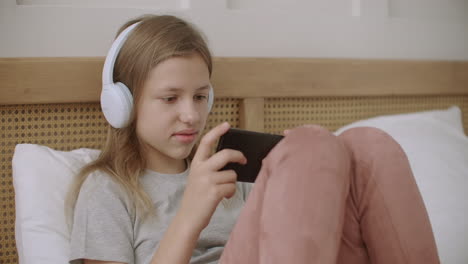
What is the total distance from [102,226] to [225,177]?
0.93ft

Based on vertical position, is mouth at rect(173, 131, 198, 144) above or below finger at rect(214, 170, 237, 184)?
above

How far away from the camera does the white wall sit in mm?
1303

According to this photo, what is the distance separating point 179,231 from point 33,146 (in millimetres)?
528

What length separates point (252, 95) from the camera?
1489 millimetres

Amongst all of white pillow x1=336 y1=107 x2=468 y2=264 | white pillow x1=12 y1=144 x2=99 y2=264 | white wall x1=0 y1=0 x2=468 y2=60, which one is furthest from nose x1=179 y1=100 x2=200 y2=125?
white pillow x1=336 y1=107 x2=468 y2=264

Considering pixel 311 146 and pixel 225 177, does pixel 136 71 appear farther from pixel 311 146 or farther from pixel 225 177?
pixel 311 146

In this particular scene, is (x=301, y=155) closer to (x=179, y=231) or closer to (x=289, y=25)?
(x=179, y=231)

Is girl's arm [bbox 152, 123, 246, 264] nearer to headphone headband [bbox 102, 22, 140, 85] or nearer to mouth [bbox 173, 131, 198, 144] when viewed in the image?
mouth [bbox 173, 131, 198, 144]

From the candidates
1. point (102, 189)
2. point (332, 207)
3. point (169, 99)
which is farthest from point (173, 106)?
point (332, 207)

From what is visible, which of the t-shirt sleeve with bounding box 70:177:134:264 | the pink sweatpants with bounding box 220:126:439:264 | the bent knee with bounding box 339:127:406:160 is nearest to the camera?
the pink sweatpants with bounding box 220:126:439:264

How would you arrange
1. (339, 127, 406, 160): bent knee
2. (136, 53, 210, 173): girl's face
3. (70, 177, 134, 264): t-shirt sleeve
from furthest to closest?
(136, 53, 210, 173): girl's face, (70, 177, 134, 264): t-shirt sleeve, (339, 127, 406, 160): bent knee

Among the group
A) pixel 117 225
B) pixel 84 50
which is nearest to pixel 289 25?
pixel 84 50

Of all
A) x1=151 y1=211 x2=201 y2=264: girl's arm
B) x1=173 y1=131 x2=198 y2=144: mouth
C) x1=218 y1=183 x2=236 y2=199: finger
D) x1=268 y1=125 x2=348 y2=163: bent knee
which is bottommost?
x1=151 y1=211 x2=201 y2=264: girl's arm

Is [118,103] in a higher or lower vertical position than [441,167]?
higher
